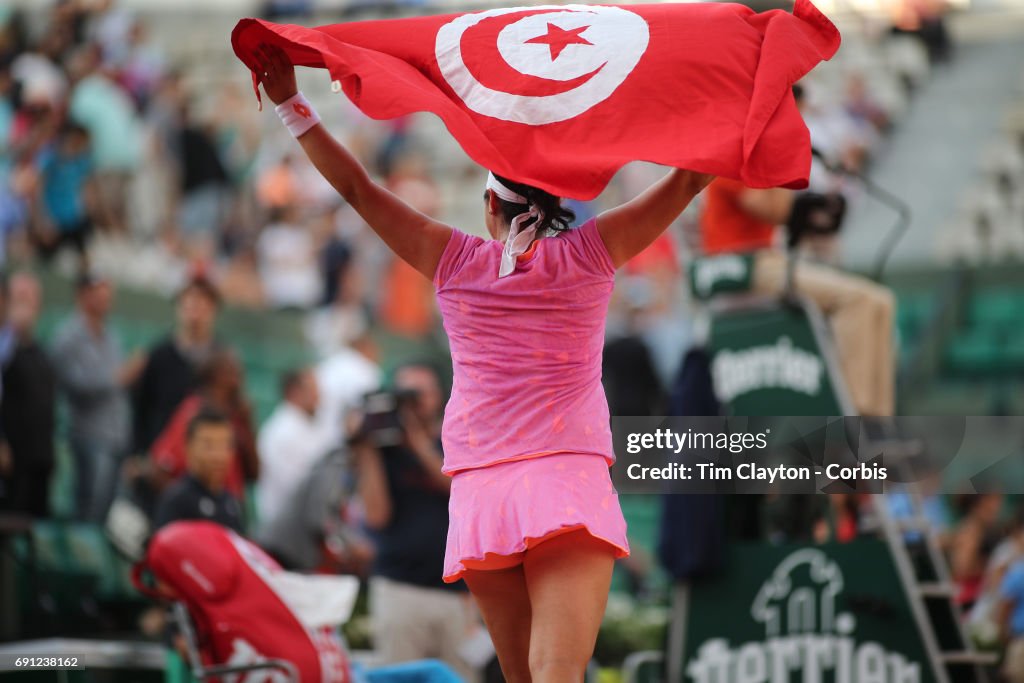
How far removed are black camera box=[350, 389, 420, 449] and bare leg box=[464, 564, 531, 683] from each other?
3526 millimetres

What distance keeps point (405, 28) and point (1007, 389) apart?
9.57 meters

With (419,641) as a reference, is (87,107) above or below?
above

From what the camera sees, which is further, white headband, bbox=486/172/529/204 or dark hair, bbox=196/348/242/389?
dark hair, bbox=196/348/242/389

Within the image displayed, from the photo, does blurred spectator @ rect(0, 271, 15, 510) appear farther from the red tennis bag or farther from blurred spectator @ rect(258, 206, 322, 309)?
blurred spectator @ rect(258, 206, 322, 309)

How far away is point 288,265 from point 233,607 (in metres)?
8.16

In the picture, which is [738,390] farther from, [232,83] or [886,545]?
[232,83]

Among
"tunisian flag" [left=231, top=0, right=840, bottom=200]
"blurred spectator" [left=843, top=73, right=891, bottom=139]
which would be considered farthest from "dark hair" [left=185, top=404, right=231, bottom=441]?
"blurred spectator" [left=843, top=73, right=891, bottom=139]

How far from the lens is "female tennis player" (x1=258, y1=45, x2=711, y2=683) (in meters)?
3.87

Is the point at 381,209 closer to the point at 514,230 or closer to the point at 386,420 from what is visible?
the point at 514,230

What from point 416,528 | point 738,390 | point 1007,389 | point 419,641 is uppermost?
point 738,390

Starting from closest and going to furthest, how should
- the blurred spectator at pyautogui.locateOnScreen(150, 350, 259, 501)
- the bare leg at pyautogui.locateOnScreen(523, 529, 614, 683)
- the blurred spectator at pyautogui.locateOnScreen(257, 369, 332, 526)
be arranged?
the bare leg at pyautogui.locateOnScreen(523, 529, 614, 683)
the blurred spectator at pyautogui.locateOnScreen(150, 350, 259, 501)
the blurred spectator at pyautogui.locateOnScreen(257, 369, 332, 526)

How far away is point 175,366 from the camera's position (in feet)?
30.7

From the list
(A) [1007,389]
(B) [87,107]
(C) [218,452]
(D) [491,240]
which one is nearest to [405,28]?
(D) [491,240]

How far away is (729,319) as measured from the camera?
285 inches
